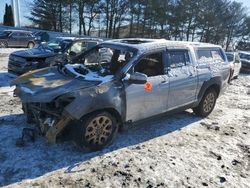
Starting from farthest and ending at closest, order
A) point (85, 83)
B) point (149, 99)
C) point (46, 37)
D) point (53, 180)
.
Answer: point (46, 37)
point (149, 99)
point (85, 83)
point (53, 180)

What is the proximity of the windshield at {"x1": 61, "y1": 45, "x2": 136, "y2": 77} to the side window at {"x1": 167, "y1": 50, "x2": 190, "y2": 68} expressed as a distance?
955mm

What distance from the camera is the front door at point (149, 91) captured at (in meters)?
4.95

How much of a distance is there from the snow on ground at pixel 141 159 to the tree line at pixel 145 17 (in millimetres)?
38797

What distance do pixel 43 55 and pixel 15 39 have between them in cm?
1295

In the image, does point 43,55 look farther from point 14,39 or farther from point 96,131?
point 14,39

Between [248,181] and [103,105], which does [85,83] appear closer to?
[103,105]

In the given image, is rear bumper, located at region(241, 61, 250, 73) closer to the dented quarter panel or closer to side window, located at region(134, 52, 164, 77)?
Result: side window, located at region(134, 52, 164, 77)

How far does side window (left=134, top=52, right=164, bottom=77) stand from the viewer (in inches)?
205

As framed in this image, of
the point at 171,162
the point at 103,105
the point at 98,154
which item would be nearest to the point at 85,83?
the point at 103,105

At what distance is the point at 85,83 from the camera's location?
4605 mm

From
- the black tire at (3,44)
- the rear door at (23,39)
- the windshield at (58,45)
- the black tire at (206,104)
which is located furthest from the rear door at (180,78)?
the rear door at (23,39)

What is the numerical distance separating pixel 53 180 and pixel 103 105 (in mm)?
1365

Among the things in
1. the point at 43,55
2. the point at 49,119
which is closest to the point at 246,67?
the point at 43,55

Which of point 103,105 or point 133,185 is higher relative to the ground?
point 103,105
